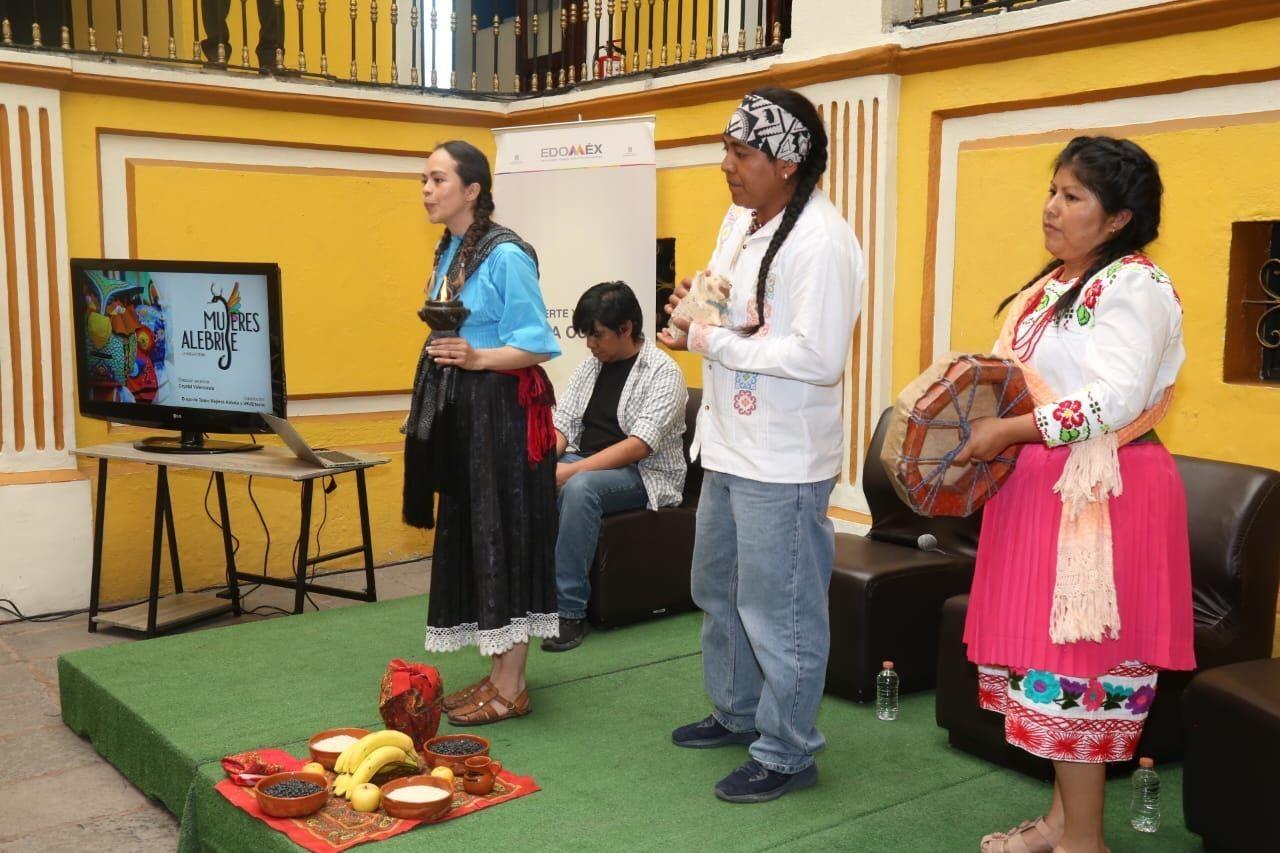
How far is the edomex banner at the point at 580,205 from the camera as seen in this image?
5.26 metres

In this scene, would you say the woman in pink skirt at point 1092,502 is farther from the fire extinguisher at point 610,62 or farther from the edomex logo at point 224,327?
the fire extinguisher at point 610,62

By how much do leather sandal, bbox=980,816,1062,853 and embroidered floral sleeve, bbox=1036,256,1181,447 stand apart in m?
0.85

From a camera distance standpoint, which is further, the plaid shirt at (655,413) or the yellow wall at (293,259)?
the yellow wall at (293,259)

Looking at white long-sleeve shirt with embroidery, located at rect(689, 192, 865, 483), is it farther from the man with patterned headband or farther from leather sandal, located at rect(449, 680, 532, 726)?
leather sandal, located at rect(449, 680, 532, 726)

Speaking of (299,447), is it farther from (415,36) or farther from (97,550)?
(415,36)

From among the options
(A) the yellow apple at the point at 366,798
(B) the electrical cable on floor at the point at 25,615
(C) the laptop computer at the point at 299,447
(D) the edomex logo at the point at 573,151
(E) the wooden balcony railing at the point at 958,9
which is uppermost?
(E) the wooden balcony railing at the point at 958,9

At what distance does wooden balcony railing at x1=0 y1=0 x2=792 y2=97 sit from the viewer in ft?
17.9

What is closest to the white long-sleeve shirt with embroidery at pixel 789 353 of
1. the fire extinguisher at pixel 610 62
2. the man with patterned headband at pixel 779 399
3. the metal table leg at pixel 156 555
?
the man with patterned headband at pixel 779 399

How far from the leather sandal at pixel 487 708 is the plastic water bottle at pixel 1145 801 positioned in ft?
5.25

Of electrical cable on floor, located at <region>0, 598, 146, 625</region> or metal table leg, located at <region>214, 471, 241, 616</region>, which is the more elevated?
metal table leg, located at <region>214, 471, 241, 616</region>

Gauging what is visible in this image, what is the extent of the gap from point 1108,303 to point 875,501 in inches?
73.1

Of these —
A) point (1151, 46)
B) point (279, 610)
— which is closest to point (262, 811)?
point (279, 610)

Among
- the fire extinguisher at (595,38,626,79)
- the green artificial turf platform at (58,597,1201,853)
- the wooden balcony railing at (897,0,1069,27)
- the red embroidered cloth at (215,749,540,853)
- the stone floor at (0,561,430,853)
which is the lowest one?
the stone floor at (0,561,430,853)

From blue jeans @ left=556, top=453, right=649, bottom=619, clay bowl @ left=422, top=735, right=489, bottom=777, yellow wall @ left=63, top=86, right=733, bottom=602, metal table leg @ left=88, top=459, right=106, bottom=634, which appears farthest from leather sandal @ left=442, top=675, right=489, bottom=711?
yellow wall @ left=63, top=86, right=733, bottom=602
